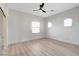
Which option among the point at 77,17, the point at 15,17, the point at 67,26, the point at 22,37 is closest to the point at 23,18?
the point at 15,17

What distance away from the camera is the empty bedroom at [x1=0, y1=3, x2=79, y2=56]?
14.4 feet

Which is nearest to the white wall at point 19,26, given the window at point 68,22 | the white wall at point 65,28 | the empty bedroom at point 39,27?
the empty bedroom at point 39,27

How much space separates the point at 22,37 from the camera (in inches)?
243

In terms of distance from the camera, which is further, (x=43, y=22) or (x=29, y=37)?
(x=43, y=22)

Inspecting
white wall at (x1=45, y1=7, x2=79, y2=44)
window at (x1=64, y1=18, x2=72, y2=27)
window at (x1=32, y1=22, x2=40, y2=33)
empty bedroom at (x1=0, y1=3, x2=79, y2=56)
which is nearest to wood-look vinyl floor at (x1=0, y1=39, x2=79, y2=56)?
empty bedroom at (x1=0, y1=3, x2=79, y2=56)

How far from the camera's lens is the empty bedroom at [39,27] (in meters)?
4.39

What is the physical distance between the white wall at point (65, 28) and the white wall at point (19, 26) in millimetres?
2250

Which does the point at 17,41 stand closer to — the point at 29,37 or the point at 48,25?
the point at 29,37

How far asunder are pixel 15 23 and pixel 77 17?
15.4 ft

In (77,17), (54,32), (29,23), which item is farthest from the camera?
(54,32)

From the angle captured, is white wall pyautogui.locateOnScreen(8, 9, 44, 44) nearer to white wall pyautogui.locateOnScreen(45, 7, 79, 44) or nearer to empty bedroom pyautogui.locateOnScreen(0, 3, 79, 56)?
empty bedroom pyautogui.locateOnScreen(0, 3, 79, 56)

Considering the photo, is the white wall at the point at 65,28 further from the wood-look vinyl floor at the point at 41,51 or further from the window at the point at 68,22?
the wood-look vinyl floor at the point at 41,51

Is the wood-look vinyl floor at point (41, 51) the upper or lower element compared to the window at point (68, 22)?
lower

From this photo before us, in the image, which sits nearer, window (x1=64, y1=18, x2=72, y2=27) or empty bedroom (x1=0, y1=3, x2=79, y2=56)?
empty bedroom (x1=0, y1=3, x2=79, y2=56)
